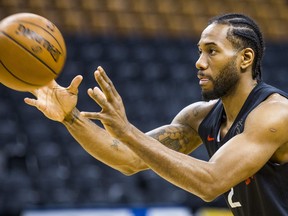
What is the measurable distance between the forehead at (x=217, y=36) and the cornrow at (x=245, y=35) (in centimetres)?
3

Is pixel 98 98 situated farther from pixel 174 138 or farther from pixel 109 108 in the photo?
pixel 174 138

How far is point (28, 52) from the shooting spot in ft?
10.5

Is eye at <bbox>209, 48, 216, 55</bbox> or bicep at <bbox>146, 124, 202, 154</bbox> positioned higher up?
eye at <bbox>209, 48, 216, 55</bbox>

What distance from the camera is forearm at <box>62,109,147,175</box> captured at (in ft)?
11.8

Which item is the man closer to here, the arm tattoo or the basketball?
the arm tattoo

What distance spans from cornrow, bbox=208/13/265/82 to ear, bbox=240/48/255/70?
28 millimetres

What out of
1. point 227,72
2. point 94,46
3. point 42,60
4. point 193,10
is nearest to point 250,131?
point 227,72

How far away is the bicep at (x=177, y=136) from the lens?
3.87 m

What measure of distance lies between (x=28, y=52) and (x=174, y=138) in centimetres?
117

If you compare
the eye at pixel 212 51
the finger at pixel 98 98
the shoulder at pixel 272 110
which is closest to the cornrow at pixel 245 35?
the eye at pixel 212 51

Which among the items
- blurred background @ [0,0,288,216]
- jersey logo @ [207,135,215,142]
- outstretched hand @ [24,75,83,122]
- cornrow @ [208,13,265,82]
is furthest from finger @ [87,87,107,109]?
blurred background @ [0,0,288,216]

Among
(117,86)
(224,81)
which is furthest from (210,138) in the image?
(117,86)

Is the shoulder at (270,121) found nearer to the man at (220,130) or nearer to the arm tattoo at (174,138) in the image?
the man at (220,130)

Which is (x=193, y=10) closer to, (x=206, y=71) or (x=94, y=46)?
(x=94, y=46)
